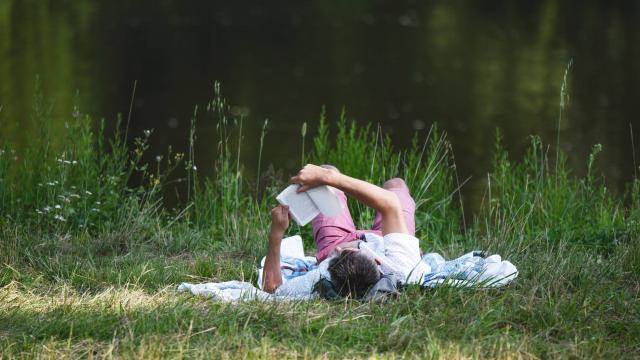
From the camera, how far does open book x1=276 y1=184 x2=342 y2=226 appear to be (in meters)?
4.06

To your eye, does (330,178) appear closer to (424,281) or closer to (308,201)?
(308,201)

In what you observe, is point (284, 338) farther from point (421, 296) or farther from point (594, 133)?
point (594, 133)

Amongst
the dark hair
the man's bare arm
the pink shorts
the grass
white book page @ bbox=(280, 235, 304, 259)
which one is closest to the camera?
the grass

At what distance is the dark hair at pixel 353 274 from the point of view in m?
3.88

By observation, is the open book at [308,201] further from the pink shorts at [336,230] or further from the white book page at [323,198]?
the pink shorts at [336,230]

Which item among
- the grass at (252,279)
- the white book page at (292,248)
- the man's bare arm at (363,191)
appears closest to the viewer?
the grass at (252,279)

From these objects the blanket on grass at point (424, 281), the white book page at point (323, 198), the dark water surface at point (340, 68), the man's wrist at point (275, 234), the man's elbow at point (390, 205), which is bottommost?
the dark water surface at point (340, 68)

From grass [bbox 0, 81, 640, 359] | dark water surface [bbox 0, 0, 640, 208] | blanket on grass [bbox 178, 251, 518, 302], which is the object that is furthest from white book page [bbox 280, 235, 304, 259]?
dark water surface [bbox 0, 0, 640, 208]

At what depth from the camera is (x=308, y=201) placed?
4.08 meters

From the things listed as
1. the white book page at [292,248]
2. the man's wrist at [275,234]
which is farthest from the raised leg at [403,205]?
the man's wrist at [275,234]

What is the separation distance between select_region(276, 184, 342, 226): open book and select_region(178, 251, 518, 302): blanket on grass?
0.21 metres

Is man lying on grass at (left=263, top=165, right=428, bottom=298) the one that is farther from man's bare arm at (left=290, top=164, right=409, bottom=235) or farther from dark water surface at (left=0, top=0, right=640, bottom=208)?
dark water surface at (left=0, top=0, right=640, bottom=208)

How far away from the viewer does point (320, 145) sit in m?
6.22

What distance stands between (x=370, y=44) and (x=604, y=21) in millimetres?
4982
